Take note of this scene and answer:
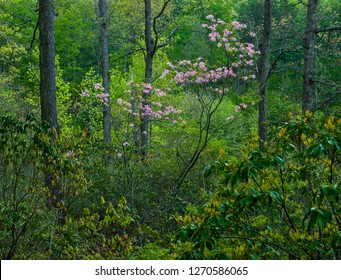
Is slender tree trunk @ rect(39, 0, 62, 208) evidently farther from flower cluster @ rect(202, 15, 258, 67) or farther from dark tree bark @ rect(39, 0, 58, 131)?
flower cluster @ rect(202, 15, 258, 67)

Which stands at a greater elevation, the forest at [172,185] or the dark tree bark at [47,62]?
the dark tree bark at [47,62]

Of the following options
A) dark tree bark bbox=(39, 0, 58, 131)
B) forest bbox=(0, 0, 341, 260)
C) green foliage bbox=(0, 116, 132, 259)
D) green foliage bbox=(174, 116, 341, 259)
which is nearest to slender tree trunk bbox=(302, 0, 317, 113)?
forest bbox=(0, 0, 341, 260)

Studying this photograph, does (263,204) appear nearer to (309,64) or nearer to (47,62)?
(47,62)

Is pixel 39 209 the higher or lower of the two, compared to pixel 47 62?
lower

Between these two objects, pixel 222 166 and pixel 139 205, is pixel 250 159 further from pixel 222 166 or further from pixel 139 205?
pixel 139 205

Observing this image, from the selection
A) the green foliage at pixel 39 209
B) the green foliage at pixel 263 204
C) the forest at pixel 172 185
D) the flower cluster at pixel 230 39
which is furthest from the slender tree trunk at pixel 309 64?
the green foliage at pixel 263 204

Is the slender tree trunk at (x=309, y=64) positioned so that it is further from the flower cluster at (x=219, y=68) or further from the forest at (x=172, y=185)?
the flower cluster at (x=219, y=68)

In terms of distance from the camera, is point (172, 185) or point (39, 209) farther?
point (172, 185)

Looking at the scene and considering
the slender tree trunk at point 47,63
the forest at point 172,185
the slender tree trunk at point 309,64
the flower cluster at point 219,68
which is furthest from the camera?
the slender tree trunk at point 309,64

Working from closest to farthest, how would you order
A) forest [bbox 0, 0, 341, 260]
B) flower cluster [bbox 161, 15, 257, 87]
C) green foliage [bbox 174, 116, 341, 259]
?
green foliage [bbox 174, 116, 341, 259], forest [bbox 0, 0, 341, 260], flower cluster [bbox 161, 15, 257, 87]

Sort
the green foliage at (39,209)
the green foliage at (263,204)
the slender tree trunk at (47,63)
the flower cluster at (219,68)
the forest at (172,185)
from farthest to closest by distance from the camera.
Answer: the flower cluster at (219,68) → the slender tree trunk at (47,63) → the green foliage at (39,209) → the forest at (172,185) → the green foliage at (263,204)

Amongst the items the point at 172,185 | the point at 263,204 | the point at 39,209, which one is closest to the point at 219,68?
the point at 172,185

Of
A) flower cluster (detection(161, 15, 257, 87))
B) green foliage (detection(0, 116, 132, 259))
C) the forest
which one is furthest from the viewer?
flower cluster (detection(161, 15, 257, 87))
